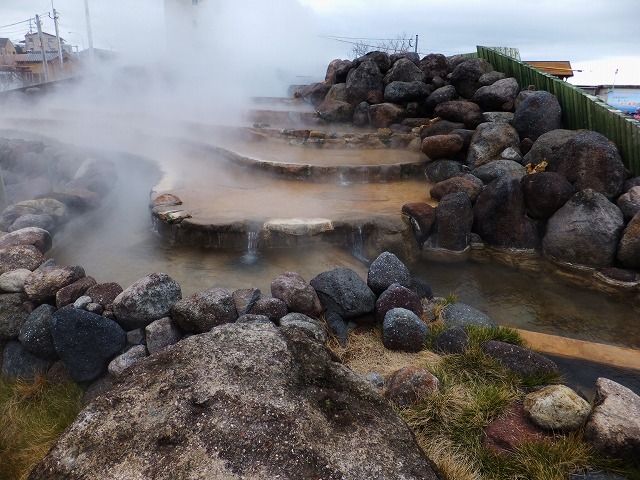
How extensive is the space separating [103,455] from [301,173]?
5327mm

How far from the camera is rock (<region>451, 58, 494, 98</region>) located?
8.25 metres

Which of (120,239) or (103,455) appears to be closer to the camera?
(103,455)

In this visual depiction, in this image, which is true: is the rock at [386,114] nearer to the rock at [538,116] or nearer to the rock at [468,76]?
the rock at [468,76]

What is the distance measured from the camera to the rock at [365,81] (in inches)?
373

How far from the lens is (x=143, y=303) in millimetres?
2844

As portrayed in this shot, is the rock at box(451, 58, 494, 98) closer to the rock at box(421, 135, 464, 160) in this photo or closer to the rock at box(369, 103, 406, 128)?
the rock at box(369, 103, 406, 128)

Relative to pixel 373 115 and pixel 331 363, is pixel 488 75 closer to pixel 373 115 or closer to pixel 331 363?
pixel 373 115

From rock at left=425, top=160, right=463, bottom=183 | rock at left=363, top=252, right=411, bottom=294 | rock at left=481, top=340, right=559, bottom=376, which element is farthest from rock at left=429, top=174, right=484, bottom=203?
rock at left=481, top=340, right=559, bottom=376

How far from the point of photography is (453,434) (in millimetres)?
2246

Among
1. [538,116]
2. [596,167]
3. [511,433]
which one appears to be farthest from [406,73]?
[511,433]

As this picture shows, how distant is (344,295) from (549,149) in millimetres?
3969

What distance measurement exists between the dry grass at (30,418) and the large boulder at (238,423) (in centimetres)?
107

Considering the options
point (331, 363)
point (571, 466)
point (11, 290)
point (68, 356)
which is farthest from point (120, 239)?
point (571, 466)

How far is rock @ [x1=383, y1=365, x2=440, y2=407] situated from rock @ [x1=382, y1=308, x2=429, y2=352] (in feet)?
1.36
